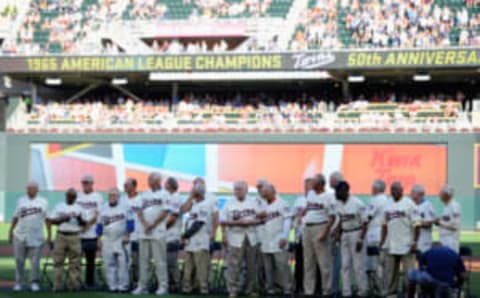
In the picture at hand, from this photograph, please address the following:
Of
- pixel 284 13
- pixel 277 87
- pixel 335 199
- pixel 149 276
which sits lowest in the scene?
pixel 149 276

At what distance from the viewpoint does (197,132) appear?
37.5 metres

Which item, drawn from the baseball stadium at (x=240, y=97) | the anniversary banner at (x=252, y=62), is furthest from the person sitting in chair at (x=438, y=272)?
the anniversary banner at (x=252, y=62)

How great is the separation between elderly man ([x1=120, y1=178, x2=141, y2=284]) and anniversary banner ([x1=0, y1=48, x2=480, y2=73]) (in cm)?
2096

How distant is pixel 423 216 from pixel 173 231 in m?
4.37

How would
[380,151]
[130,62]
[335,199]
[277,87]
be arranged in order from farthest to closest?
[277,87]
[130,62]
[380,151]
[335,199]

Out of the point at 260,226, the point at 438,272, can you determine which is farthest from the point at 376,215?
the point at 438,272

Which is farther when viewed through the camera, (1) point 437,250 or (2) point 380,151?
(2) point 380,151

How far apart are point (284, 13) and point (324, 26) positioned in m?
2.27

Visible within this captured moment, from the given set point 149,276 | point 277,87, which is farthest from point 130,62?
point 149,276

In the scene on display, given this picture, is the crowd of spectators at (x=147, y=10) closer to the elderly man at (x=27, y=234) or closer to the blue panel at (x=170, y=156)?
the blue panel at (x=170, y=156)

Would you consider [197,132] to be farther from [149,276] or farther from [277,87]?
[149,276]

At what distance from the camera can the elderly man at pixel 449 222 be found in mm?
14564

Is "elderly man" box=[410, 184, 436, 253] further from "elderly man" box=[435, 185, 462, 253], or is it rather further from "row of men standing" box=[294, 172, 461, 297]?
"elderly man" box=[435, 185, 462, 253]

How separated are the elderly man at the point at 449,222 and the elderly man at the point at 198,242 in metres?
3.84
